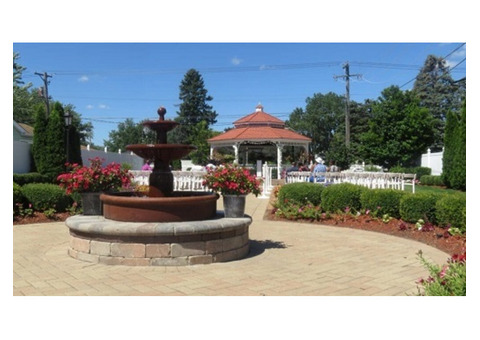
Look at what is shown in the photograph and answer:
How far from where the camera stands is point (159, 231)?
18.1 ft

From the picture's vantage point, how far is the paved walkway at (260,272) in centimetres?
464

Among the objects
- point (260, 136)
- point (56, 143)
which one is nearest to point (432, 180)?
point (260, 136)

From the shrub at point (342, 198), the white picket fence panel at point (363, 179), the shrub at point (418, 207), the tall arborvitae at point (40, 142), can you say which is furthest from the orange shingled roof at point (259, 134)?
the shrub at point (418, 207)

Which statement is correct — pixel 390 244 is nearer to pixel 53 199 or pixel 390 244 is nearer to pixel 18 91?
pixel 53 199

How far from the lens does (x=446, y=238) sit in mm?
7527

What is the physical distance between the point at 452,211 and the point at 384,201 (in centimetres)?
186

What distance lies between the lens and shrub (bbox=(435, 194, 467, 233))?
7.61m

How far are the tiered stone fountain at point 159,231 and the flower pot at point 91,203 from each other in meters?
0.73

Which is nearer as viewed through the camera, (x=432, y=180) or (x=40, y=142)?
(x=40, y=142)

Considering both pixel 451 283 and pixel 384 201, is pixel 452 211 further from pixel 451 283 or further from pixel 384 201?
pixel 451 283

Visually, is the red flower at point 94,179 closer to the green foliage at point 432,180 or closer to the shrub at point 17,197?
the shrub at point 17,197

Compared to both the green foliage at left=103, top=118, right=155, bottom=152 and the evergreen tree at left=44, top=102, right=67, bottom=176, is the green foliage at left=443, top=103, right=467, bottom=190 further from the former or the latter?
the green foliage at left=103, top=118, right=155, bottom=152

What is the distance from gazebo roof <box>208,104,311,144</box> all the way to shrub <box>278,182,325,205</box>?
45.6ft
